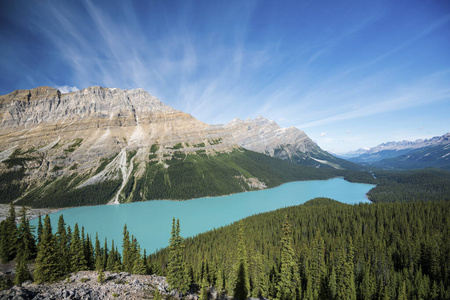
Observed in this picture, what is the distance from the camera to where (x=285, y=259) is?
3753cm

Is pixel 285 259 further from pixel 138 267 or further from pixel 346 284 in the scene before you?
pixel 138 267

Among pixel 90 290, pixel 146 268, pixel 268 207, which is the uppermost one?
pixel 90 290

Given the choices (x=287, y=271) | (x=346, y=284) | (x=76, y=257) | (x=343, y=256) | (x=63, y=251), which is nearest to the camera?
(x=287, y=271)

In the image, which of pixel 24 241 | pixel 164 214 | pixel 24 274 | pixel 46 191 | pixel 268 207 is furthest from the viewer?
pixel 46 191

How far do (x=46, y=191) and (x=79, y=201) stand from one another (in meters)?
39.0

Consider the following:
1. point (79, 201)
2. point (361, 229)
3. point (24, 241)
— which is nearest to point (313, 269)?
point (361, 229)

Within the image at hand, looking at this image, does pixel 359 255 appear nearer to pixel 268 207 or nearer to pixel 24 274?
pixel 24 274

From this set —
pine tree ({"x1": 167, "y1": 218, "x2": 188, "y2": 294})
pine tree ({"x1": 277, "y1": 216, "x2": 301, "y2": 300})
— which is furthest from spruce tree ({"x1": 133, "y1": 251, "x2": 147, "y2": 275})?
pine tree ({"x1": 277, "y1": 216, "x2": 301, "y2": 300})

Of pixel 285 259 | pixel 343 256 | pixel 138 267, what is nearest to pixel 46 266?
pixel 138 267

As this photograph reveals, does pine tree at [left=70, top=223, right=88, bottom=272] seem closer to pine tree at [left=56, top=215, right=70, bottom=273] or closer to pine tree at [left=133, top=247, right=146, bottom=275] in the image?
pine tree at [left=56, top=215, right=70, bottom=273]

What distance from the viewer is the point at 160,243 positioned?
91.6 metres

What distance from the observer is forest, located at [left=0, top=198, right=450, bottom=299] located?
37.2 meters

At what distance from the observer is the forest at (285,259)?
122ft

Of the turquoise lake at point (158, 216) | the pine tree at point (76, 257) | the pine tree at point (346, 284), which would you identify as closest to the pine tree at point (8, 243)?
the pine tree at point (76, 257)
